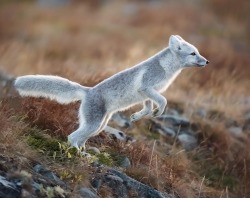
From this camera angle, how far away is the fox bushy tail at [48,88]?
6.66 meters

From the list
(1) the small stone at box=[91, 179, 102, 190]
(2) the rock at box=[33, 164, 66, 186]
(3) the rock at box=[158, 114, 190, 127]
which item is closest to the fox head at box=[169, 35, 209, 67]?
(1) the small stone at box=[91, 179, 102, 190]

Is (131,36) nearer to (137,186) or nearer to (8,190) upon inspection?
(137,186)

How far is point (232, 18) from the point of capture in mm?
23391

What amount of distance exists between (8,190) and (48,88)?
1612mm

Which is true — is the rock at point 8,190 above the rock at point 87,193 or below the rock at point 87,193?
above

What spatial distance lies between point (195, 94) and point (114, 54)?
5.63 m

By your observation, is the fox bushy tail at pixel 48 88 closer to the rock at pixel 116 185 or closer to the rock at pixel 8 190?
the rock at pixel 116 185

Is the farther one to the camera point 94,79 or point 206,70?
point 206,70

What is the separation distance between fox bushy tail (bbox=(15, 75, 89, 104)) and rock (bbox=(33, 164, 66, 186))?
946mm

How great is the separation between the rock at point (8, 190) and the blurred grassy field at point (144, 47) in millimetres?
1093

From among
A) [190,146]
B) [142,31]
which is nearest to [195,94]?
[190,146]

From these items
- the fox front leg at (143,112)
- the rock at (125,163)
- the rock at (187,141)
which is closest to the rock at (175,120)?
the rock at (187,141)

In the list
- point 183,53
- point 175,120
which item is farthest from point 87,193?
point 175,120

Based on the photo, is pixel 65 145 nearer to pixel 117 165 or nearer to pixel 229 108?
pixel 117 165
